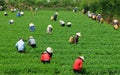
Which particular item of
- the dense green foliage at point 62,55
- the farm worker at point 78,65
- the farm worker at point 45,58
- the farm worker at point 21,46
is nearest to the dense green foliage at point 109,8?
the dense green foliage at point 62,55

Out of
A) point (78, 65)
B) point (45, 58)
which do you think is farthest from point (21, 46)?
point (78, 65)

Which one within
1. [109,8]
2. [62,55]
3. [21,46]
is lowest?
[62,55]

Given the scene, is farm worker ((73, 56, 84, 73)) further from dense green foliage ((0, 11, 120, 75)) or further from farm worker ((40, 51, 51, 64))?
farm worker ((40, 51, 51, 64))

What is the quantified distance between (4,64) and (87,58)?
13.9ft

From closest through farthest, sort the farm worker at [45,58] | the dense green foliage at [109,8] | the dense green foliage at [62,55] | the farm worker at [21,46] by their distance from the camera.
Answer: the dense green foliage at [62,55], the farm worker at [45,58], the farm worker at [21,46], the dense green foliage at [109,8]

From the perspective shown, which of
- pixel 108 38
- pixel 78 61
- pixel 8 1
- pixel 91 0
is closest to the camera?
pixel 78 61

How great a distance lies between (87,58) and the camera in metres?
19.5

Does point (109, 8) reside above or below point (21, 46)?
above

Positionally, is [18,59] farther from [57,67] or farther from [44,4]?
[44,4]

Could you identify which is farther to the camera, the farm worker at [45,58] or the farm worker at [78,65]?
the farm worker at [45,58]

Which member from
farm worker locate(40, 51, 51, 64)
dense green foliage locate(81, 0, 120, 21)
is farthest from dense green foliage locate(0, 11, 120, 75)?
dense green foliage locate(81, 0, 120, 21)

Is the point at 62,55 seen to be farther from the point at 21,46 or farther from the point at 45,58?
the point at 45,58

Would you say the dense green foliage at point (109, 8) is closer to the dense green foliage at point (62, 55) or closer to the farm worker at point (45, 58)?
the dense green foliage at point (62, 55)

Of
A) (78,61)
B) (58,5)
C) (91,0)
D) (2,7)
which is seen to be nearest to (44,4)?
(58,5)
